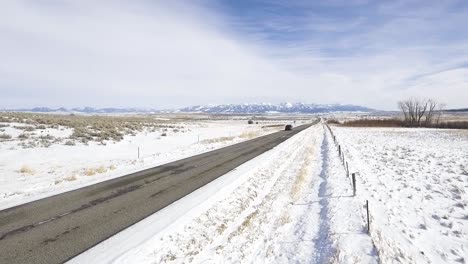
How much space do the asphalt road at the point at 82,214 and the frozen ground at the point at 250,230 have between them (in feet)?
1.92

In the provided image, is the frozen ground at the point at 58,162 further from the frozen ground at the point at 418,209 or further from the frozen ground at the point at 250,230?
the frozen ground at the point at 418,209

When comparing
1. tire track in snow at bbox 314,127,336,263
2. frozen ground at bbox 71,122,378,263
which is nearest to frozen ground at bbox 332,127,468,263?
frozen ground at bbox 71,122,378,263

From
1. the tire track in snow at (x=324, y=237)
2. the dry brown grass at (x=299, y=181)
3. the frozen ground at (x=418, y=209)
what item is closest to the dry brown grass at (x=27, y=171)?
the dry brown grass at (x=299, y=181)

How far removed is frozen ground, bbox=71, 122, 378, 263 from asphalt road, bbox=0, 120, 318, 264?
0.58m

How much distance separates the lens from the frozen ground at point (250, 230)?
6363 millimetres

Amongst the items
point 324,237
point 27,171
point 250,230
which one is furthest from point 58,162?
point 324,237

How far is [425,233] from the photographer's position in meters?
7.68

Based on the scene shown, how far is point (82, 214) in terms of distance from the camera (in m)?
8.80

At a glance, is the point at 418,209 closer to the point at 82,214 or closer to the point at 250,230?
the point at 250,230

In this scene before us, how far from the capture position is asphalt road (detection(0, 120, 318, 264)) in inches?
258

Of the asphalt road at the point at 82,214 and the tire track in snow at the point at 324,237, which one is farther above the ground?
the tire track in snow at the point at 324,237

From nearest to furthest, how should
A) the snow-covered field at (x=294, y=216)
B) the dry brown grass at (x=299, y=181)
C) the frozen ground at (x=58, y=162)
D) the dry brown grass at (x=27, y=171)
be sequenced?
1. the snow-covered field at (x=294, y=216)
2. the dry brown grass at (x=299, y=181)
3. the frozen ground at (x=58, y=162)
4. the dry brown grass at (x=27, y=171)

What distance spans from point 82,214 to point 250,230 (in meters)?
4.91

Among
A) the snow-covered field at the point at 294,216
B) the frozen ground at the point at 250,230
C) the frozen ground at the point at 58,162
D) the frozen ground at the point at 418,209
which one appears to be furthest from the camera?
the frozen ground at the point at 58,162
